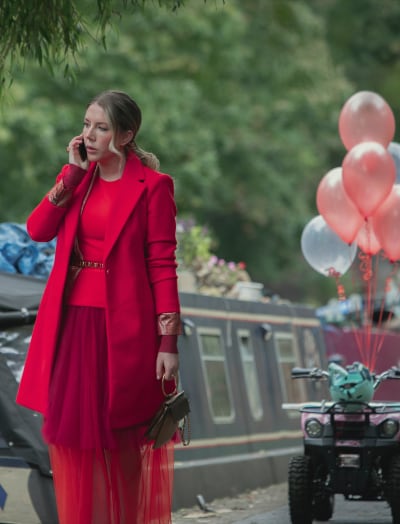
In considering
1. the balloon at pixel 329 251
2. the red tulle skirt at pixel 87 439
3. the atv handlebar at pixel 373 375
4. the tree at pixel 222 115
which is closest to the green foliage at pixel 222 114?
the tree at pixel 222 115

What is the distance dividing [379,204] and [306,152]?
906 inches

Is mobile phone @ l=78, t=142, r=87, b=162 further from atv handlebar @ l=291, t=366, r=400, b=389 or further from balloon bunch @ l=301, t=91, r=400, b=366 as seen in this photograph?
balloon bunch @ l=301, t=91, r=400, b=366

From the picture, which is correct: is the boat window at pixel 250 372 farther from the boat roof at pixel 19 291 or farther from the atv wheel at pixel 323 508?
the boat roof at pixel 19 291

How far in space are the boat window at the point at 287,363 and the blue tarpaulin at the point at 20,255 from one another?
566cm

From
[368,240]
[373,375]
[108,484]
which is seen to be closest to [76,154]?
[108,484]

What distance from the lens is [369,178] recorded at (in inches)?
500

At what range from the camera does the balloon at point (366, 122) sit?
13508 millimetres

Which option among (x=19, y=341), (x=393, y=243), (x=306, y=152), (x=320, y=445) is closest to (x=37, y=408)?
(x=19, y=341)

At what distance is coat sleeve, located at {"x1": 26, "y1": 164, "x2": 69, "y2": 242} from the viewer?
607 cm

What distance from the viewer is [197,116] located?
107 feet

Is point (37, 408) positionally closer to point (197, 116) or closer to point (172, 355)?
point (172, 355)

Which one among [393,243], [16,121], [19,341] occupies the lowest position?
[19,341]

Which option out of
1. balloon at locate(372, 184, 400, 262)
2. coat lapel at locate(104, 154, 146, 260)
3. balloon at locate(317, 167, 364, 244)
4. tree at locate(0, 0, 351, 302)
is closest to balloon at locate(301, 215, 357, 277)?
balloon at locate(317, 167, 364, 244)

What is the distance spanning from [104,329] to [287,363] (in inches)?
427
